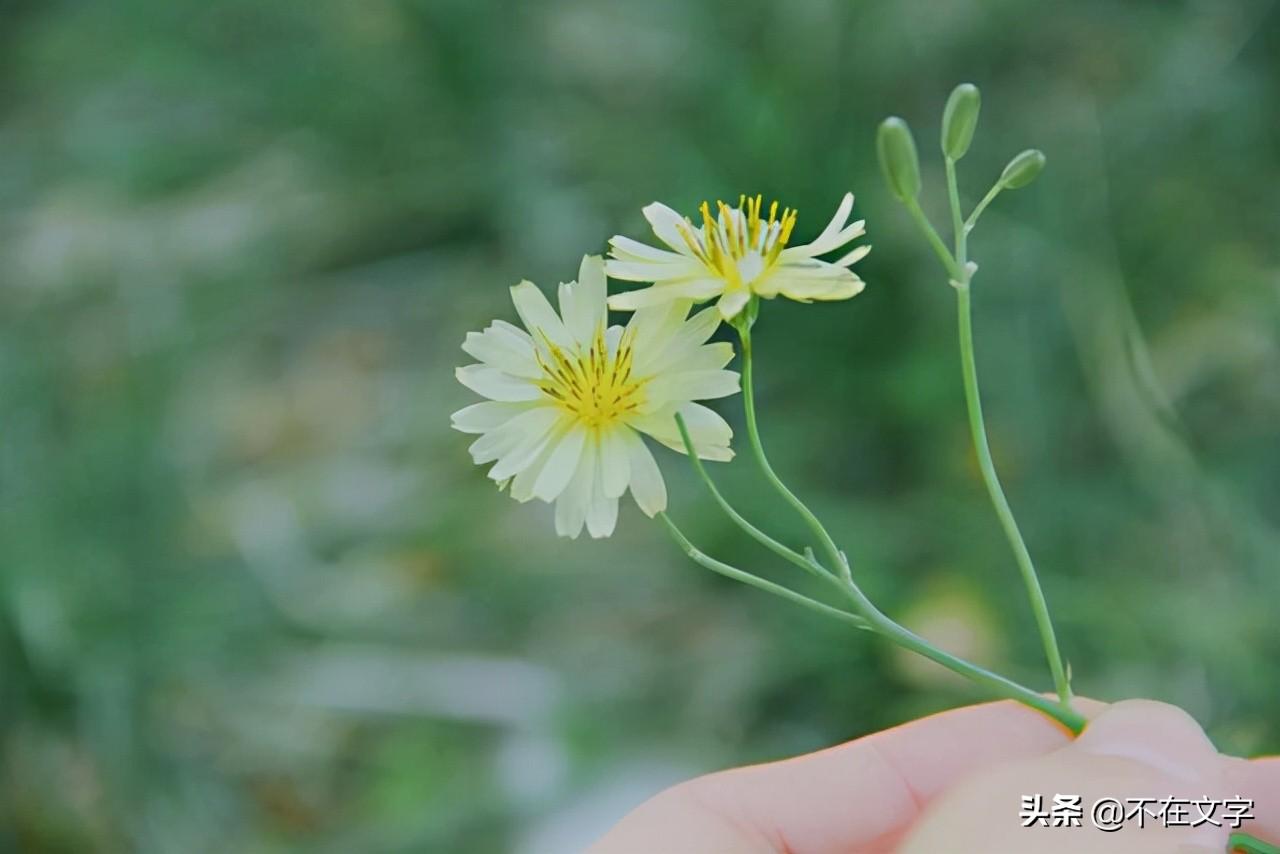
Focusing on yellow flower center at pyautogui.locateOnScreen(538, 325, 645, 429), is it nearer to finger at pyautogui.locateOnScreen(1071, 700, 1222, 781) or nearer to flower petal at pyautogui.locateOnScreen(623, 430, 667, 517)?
flower petal at pyautogui.locateOnScreen(623, 430, 667, 517)

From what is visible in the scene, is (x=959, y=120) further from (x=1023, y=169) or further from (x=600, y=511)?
(x=600, y=511)

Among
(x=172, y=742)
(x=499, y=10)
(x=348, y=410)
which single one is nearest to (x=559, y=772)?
(x=172, y=742)

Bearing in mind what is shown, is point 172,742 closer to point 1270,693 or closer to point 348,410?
point 348,410

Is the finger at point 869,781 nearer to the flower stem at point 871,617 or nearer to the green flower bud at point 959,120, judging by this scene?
the flower stem at point 871,617

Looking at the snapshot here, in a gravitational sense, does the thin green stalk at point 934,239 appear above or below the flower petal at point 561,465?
above

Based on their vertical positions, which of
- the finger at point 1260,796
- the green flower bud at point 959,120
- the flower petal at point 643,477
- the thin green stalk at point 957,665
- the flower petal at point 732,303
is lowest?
the finger at point 1260,796

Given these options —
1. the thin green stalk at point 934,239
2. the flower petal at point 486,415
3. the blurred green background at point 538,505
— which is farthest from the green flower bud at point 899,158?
the blurred green background at point 538,505

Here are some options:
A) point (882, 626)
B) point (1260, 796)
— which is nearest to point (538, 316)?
point (882, 626)
